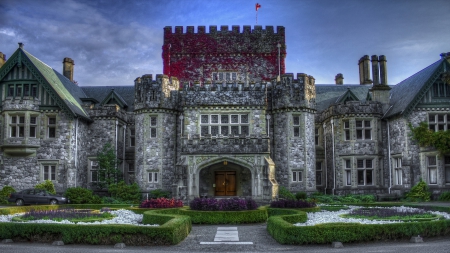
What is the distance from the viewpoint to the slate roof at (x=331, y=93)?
129ft

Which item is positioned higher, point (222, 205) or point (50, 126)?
point (50, 126)

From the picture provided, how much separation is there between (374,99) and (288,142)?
309 inches

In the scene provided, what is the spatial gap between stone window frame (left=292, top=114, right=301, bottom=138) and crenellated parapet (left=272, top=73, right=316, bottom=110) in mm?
814

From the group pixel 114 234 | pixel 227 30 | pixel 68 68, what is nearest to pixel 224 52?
pixel 227 30

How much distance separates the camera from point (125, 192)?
32.1 meters

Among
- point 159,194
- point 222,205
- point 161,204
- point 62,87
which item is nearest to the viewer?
point 222,205

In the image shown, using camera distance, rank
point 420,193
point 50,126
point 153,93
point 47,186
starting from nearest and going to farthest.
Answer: point 420,193, point 47,186, point 50,126, point 153,93

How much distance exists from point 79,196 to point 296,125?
1540cm

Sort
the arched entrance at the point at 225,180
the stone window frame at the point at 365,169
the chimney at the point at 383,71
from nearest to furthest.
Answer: the arched entrance at the point at 225,180, the stone window frame at the point at 365,169, the chimney at the point at 383,71

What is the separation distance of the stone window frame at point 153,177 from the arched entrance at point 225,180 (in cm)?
309

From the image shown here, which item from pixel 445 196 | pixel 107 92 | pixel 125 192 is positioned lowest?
pixel 445 196

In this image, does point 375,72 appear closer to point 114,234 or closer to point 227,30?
point 227,30

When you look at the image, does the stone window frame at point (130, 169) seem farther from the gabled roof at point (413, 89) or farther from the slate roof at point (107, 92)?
the gabled roof at point (413, 89)

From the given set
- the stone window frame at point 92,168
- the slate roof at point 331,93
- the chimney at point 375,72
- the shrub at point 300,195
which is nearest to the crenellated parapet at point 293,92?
the slate roof at point 331,93
